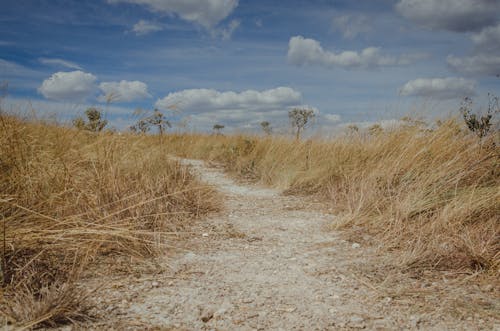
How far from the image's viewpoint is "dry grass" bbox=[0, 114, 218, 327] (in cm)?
162

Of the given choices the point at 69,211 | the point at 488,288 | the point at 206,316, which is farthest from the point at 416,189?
the point at 69,211

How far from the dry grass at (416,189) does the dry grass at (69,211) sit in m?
1.50

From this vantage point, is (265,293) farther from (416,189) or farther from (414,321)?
(416,189)

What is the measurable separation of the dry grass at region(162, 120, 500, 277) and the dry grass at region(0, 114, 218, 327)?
59.1 inches

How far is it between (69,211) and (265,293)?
151 centimetres

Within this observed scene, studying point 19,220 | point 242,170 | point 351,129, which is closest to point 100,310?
point 19,220

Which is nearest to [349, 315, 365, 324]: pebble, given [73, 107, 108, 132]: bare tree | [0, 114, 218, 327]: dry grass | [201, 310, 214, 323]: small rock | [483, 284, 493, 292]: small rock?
[201, 310, 214, 323]: small rock

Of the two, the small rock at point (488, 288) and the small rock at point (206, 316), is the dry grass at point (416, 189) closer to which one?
the small rock at point (488, 288)

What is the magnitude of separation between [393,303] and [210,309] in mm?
869

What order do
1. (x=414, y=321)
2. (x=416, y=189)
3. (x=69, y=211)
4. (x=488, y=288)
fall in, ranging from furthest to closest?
(x=416, y=189) < (x=69, y=211) < (x=488, y=288) < (x=414, y=321)

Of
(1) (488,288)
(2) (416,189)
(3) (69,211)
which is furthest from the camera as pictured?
(2) (416,189)

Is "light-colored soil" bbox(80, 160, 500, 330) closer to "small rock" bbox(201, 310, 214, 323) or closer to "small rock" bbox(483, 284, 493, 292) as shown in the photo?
"small rock" bbox(201, 310, 214, 323)

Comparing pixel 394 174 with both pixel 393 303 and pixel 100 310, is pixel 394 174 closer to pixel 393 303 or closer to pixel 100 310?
pixel 393 303

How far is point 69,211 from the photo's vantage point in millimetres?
2502
